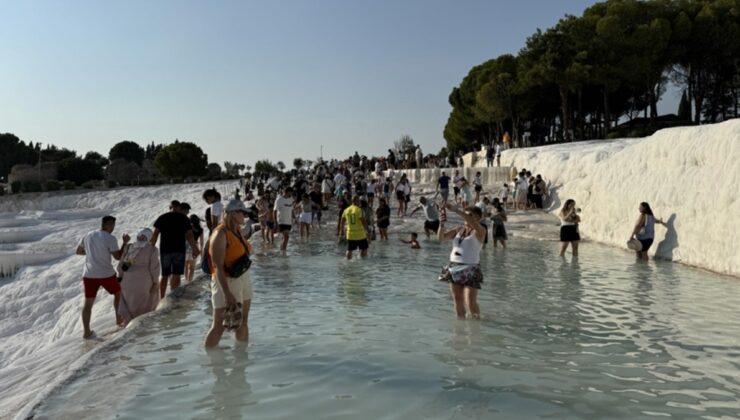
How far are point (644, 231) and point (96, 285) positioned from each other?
38.4ft

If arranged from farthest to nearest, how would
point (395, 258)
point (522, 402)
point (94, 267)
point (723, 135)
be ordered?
point (395, 258), point (723, 135), point (94, 267), point (522, 402)

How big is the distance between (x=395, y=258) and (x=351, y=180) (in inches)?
674

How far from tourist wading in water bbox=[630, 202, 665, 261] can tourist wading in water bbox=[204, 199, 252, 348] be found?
10535 millimetres

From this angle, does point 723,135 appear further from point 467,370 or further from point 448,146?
point 448,146

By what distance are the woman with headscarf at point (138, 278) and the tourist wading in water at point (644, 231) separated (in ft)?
35.3

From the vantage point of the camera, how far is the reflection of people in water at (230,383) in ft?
14.2

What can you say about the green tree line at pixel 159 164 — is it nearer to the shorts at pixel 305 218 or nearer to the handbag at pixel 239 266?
the shorts at pixel 305 218

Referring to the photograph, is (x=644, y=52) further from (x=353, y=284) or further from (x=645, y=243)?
(x=353, y=284)

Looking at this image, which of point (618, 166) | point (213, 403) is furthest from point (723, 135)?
point (213, 403)

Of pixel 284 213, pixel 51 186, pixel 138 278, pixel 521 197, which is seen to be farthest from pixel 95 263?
pixel 51 186

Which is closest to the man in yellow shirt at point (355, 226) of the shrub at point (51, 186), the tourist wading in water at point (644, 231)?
the tourist wading in water at point (644, 231)

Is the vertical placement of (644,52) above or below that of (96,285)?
above

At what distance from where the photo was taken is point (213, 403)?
4438 mm

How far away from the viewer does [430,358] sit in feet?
18.1
